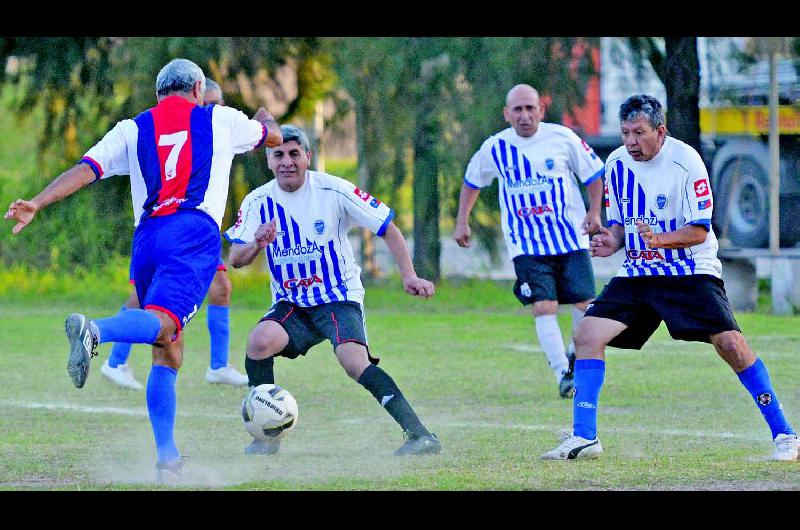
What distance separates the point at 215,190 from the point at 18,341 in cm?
701

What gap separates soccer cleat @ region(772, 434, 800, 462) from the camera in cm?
658

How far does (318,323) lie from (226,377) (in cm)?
286

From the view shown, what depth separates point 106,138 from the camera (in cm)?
641

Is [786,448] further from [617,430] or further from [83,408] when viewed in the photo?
[83,408]

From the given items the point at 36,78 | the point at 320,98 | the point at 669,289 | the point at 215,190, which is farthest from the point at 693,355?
the point at 36,78

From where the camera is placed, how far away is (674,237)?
659 centimetres

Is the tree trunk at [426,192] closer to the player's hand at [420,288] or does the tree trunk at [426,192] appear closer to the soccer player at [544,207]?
the soccer player at [544,207]

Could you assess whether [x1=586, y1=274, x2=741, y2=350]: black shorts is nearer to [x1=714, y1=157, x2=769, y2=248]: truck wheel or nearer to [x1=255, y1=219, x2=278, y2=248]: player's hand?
[x1=255, y1=219, x2=278, y2=248]: player's hand

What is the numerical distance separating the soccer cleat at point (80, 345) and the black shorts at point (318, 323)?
1.62 metres

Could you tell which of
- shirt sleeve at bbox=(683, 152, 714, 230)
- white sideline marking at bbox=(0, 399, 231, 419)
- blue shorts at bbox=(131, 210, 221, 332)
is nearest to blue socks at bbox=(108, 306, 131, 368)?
white sideline marking at bbox=(0, 399, 231, 419)

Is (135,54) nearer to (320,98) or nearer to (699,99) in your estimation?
(320,98)

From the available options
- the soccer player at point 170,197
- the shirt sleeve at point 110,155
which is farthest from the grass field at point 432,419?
the shirt sleeve at point 110,155

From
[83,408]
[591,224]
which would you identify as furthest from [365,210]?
[83,408]

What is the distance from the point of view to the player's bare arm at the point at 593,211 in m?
8.84
